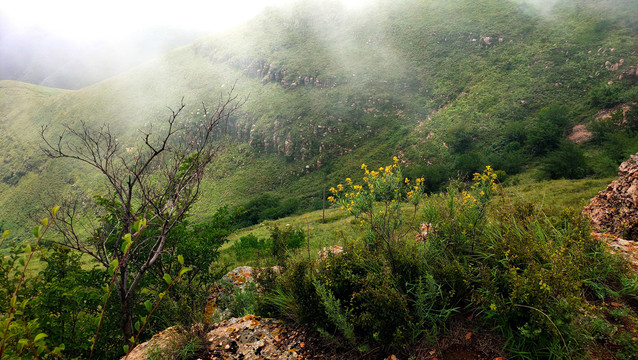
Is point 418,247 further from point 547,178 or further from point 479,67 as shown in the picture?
point 479,67

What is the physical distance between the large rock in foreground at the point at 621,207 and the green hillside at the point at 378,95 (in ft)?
60.2

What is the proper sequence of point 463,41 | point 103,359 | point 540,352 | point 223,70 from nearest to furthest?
point 540,352 → point 103,359 → point 463,41 → point 223,70

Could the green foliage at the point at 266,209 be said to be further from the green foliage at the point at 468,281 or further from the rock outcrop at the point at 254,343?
the green foliage at the point at 468,281

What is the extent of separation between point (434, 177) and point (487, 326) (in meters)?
35.3

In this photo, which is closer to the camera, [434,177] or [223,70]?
[434,177]

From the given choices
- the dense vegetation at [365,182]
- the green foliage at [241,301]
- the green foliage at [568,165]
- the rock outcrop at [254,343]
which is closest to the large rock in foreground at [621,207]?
the dense vegetation at [365,182]

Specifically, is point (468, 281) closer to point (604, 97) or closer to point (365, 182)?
point (365, 182)

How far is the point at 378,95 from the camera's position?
61.1 metres

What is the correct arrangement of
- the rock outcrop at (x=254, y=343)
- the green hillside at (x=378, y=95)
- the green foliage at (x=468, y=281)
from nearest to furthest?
the green foliage at (x=468, y=281) → the rock outcrop at (x=254, y=343) → the green hillside at (x=378, y=95)

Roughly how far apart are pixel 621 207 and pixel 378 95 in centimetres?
6050

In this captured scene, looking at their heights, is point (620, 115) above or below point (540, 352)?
below

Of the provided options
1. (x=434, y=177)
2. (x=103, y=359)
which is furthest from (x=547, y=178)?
(x=103, y=359)

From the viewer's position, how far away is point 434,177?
115ft

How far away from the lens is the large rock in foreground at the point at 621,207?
13.8 feet
